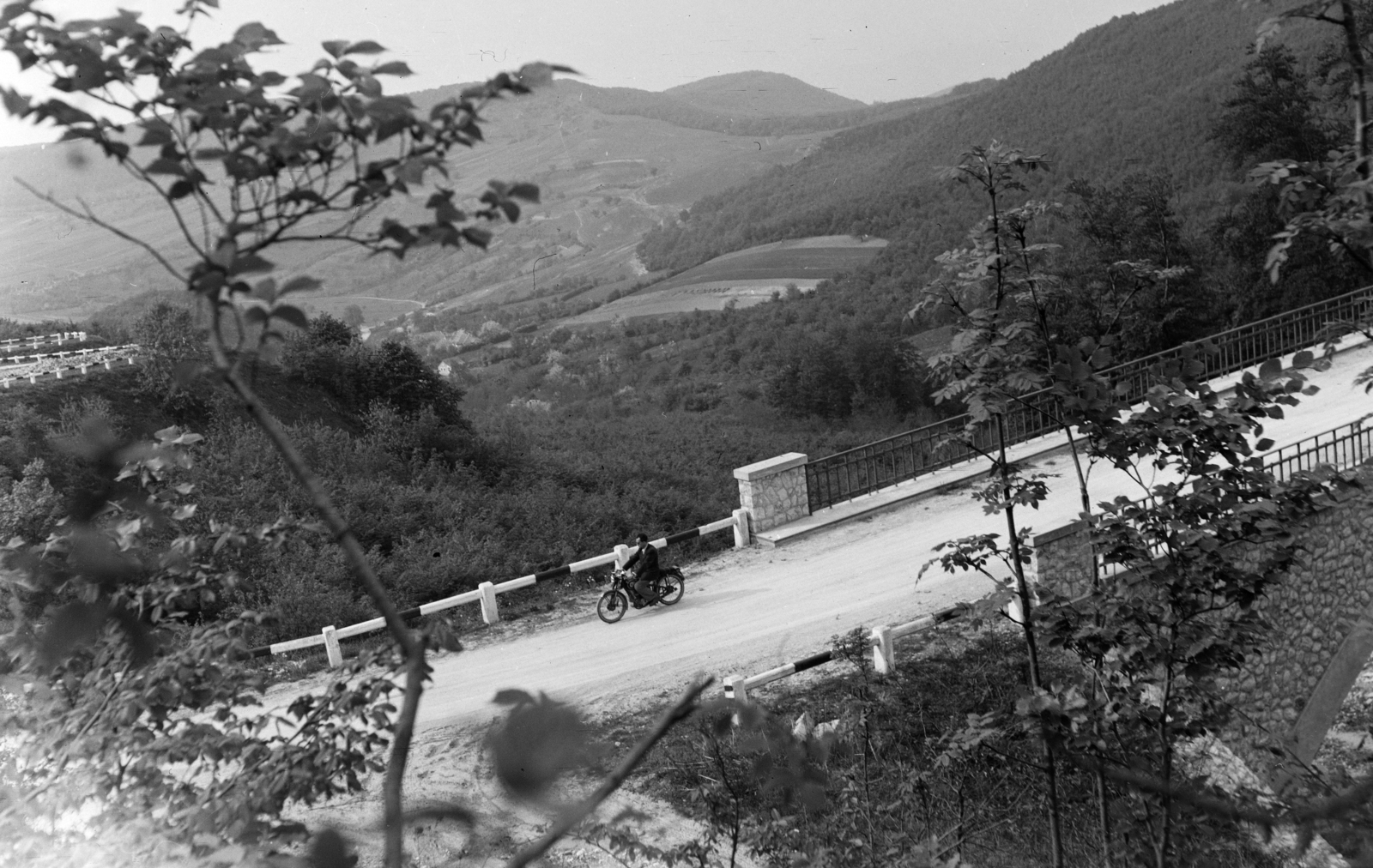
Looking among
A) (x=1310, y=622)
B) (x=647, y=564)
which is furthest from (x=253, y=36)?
(x=1310, y=622)

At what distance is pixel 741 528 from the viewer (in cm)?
1287

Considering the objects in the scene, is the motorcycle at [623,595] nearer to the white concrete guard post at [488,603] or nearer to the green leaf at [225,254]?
the white concrete guard post at [488,603]

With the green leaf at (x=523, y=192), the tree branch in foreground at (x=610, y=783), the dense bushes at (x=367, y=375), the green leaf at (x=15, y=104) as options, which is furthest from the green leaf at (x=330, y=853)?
the dense bushes at (x=367, y=375)

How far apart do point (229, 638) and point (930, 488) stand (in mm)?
11956

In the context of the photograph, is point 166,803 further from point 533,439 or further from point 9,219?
point 533,439

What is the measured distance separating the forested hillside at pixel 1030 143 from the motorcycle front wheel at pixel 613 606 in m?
29.7

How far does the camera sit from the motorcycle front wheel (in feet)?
35.6

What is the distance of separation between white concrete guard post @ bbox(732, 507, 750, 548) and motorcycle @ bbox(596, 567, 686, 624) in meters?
1.89

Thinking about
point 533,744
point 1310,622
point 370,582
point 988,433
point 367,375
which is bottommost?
point 1310,622

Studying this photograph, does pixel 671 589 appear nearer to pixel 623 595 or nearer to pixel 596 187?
pixel 623 595

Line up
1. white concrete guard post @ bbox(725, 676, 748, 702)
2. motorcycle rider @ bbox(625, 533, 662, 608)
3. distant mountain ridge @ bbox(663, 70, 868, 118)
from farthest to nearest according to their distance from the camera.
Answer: distant mountain ridge @ bbox(663, 70, 868, 118) < motorcycle rider @ bbox(625, 533, 662, 608) < white concrete guard post @ bbox(725, 676, 748, 702)

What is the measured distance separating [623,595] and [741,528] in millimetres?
2400

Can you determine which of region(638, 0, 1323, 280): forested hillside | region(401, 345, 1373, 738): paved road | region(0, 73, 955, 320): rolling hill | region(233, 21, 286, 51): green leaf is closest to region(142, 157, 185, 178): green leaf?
region(233, 21, 286, 51): green leaf

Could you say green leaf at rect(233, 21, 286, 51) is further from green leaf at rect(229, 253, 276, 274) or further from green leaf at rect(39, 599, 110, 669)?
green leaf at rect(39, 599, 110, 669)
